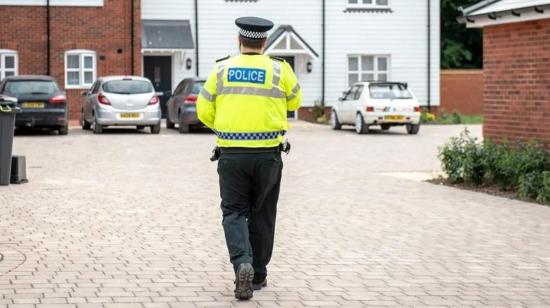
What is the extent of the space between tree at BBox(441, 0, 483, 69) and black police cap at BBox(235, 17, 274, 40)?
157ft

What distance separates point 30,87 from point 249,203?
22.1 meters

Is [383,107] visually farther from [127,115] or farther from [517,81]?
[517,81]

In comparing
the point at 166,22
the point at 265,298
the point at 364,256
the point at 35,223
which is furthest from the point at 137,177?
the point at 166,22

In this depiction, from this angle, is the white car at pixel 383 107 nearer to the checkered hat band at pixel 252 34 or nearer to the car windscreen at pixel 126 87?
the car windscreen at pixel 126 87

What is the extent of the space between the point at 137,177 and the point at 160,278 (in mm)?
9169

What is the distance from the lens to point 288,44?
39000mm

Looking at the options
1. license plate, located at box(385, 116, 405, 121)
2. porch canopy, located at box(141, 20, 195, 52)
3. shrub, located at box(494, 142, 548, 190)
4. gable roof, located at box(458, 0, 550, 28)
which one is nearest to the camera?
shrub, located at box(494, 142, 548, 190)

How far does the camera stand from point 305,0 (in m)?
40.4

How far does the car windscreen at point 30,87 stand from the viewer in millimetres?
29016

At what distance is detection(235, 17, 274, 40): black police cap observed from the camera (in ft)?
25.4

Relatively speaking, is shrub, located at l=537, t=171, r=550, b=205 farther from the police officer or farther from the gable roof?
the police officer

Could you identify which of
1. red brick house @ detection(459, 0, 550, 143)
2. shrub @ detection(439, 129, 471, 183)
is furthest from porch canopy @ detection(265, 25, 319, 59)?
shrub @ detection(439, 129, 471, 183)

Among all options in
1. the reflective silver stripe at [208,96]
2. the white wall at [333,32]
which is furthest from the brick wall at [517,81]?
the white wall at [333,32]

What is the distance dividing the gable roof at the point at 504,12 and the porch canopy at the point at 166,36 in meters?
21.4
